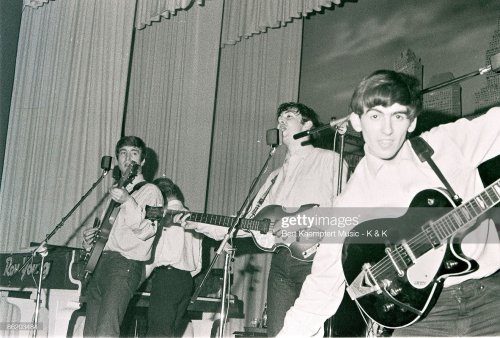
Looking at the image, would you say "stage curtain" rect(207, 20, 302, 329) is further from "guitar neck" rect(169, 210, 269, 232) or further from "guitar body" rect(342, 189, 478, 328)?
"guitar body" rect(342, 189, 478, 328)

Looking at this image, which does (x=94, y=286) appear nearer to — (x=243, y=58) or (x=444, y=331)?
(x=444, y=331)

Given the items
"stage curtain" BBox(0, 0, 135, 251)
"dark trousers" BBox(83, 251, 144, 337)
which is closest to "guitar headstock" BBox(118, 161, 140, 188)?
"dark trousers" BBox(83, 251, 144, 337)

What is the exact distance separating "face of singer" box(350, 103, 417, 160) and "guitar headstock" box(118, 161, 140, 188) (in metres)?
2.60

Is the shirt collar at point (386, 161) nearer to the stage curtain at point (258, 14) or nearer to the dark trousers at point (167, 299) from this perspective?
the dark trousers at point (167, 299)

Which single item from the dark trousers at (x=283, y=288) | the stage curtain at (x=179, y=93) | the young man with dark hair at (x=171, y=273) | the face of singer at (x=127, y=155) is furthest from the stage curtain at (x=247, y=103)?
the dark trousers at (x=283, y=288)

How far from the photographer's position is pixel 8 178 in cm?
654

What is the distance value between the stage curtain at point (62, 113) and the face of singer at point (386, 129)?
461 centimetres

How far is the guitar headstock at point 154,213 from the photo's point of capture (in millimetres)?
4043

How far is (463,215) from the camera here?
1923 millimetres

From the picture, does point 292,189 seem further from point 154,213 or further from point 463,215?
point 463,215

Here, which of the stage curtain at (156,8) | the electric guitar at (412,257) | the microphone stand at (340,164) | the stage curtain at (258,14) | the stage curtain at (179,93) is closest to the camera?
the electric guitar at (412,257)

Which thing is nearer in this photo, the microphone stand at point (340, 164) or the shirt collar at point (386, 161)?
the shirt collar at point (386, 161)

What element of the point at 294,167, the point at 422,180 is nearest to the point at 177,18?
the point at 294,167

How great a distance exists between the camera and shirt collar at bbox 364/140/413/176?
6.89ft
